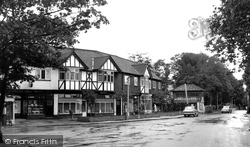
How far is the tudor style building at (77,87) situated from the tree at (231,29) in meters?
19.5

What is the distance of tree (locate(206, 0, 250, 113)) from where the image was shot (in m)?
12.5

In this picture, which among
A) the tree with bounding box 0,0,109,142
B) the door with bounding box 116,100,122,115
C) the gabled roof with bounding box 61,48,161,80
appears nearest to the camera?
the tree with bounding box 0,0,109,142

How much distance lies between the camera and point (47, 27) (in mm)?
10836

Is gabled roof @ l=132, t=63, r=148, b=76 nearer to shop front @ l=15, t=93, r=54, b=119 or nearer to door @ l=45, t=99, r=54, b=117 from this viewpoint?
door @ l=45, t=99, r=54, b=117

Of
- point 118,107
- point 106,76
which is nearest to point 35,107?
point 106,76

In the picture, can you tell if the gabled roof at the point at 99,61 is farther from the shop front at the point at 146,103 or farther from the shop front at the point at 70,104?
the shop front at the point at 146,103

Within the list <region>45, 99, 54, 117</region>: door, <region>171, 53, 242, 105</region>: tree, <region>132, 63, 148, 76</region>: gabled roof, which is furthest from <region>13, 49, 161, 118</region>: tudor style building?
<region>171, 53, 242, 105</region>: tree

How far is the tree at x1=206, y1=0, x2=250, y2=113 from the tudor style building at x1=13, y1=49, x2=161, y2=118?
64.0ft

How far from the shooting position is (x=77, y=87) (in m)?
38.1

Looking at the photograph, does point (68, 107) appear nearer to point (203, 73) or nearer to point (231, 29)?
point (231, 29)

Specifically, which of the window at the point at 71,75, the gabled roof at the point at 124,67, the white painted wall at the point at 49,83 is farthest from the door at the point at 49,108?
the gabled roof at the point at 124,67

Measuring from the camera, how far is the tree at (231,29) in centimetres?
1251

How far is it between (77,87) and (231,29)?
88.7ft

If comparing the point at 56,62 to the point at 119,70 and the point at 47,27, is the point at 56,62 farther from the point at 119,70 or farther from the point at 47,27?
the point at 119,70
